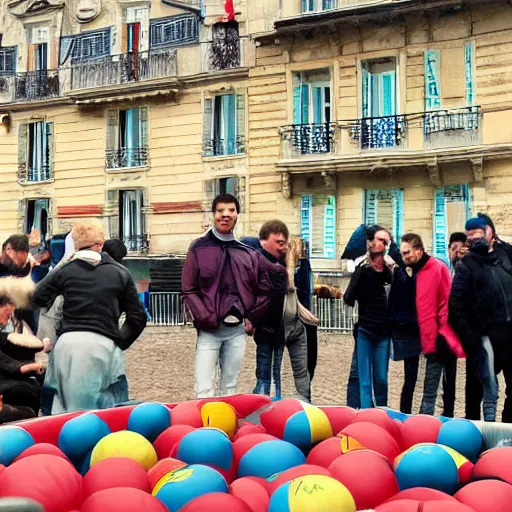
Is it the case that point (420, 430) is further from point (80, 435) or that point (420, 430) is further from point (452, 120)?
point (452, 120)

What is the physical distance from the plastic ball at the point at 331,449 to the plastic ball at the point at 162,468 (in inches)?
21.4

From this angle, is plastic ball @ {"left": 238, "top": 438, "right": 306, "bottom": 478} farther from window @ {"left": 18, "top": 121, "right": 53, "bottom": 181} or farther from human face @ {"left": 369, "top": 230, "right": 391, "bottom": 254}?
window @ {"left": 18, "top": 121, "right": 53, "bottom": 181}

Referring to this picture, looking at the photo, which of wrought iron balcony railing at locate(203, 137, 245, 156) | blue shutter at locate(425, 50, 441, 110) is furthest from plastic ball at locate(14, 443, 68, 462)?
wrought iron balcony railing at locate(203, 137, 245, 156)

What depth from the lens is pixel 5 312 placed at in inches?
222

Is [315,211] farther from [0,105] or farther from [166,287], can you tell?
[0,105]

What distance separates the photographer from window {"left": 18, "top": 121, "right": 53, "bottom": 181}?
78.1 ft

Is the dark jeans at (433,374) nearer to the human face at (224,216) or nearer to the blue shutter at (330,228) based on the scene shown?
the human face at (224,216)

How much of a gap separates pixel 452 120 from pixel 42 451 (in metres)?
16.4

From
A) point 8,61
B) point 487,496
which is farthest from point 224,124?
point 487,496

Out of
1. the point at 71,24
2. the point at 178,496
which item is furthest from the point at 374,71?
the point at 178,496

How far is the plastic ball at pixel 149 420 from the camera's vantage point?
12.9 feet

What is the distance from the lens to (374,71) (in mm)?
19844

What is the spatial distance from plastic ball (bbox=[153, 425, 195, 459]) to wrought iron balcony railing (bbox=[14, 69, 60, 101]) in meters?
21.1

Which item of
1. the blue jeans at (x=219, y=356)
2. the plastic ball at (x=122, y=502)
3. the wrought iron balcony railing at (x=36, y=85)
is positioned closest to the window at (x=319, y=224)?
the wrought iron balcony railing at (x=36, y=85)
